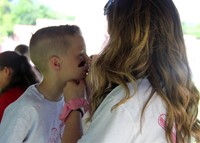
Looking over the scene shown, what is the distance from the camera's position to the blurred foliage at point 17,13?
270 inches

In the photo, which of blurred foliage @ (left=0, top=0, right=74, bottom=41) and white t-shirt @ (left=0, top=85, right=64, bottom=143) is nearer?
white t-shirt @ (left=0, top=85, right=64, bottom=143)

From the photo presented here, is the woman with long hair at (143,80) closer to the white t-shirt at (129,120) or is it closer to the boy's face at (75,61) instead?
the white t-shirt at (129,120)

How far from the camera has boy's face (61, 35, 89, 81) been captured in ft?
4.56

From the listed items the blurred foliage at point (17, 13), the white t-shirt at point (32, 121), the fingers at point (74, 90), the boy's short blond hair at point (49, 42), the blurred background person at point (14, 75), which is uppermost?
the boy's short blond hair at point (49, 42)

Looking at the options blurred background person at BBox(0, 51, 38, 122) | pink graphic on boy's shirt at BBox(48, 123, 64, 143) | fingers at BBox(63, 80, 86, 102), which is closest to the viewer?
fingers at BBox(63, 80, 86, 102)

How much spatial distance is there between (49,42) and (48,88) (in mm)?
188

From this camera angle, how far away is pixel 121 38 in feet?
3.26

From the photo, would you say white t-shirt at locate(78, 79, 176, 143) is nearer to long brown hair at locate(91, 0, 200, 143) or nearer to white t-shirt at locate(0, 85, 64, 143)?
long brown hair at locate(91, 0, 200, 143)

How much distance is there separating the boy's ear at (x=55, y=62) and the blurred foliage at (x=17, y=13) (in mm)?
5426

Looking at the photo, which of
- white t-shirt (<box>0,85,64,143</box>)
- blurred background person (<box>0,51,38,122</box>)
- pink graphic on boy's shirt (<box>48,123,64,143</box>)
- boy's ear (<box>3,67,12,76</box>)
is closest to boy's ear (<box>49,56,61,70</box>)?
white t-shirt (<box>0,85,64,143</box>)

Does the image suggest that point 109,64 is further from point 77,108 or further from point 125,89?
point 77,108

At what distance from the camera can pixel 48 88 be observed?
1.44 meters

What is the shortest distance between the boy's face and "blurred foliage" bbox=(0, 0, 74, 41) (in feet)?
17.9

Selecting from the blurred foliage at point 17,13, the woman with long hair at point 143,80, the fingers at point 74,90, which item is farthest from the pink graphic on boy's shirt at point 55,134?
the blurred foliage at point 17,13
